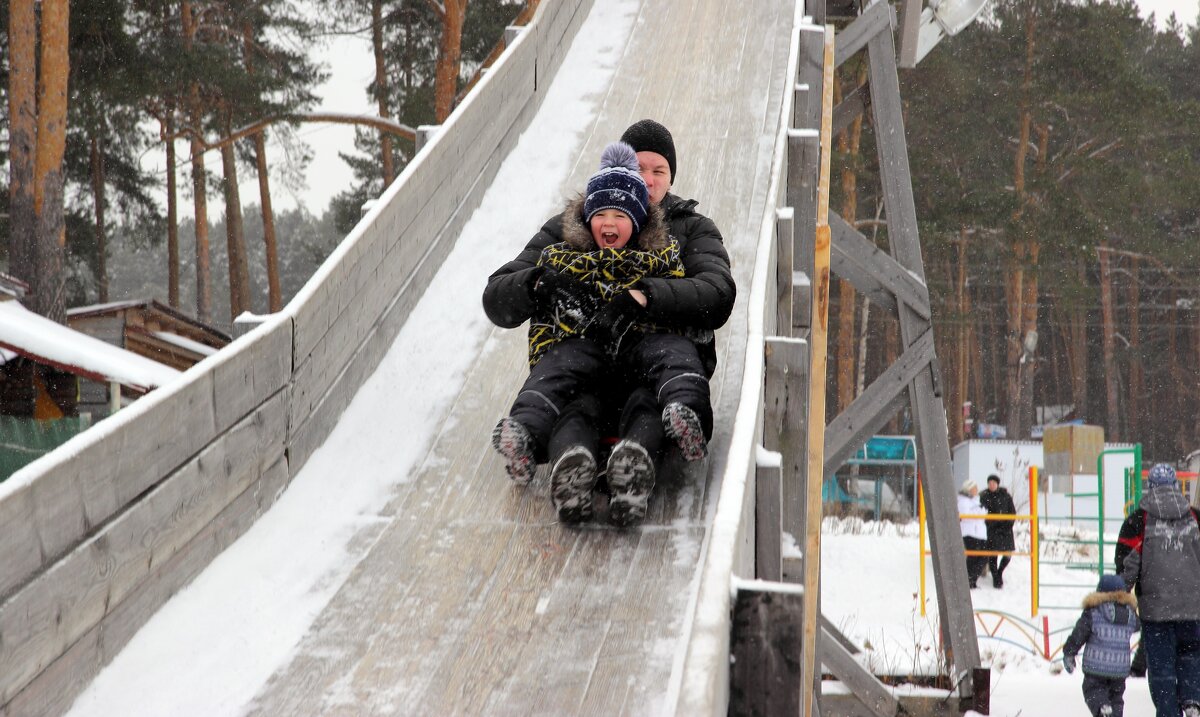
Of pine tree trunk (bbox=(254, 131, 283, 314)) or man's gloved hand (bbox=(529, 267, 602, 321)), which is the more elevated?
pine tree trunk (bbox=(254, 131, 283, 314))

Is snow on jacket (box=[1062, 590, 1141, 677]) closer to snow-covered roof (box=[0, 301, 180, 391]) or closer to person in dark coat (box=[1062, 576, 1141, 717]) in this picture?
person in dark coat (box=[1062, 576, 1141, 717])

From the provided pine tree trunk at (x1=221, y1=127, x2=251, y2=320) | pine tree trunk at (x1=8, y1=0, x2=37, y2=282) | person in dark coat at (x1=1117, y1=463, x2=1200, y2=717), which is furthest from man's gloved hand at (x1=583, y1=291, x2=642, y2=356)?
pine tree trunk at (x1=221, y1=127, x2=251, y2=320)

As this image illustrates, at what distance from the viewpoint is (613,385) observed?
396 centimetres

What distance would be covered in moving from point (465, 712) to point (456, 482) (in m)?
1.30

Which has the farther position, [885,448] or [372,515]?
[885,448]

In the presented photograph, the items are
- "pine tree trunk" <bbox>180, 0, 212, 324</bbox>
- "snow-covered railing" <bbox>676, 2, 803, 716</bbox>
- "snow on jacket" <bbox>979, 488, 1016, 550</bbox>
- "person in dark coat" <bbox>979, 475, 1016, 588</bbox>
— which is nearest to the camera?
"snow-covered railing" <bbox>676, 2, 803, 716</bbox>

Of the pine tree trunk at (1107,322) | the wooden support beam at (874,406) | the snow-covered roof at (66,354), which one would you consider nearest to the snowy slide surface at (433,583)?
the wooden support beam at (874,406)

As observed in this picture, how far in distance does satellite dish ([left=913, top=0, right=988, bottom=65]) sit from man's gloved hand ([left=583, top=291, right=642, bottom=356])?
5.65 m

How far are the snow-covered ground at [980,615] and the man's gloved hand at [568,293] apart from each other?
187 inches

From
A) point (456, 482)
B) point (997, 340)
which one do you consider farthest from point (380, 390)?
point (997, 340)

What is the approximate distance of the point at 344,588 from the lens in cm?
322

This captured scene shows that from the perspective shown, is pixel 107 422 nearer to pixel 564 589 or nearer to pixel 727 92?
pixel 564 589

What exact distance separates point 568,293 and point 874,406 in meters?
4.26

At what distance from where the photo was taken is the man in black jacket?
3.60m
